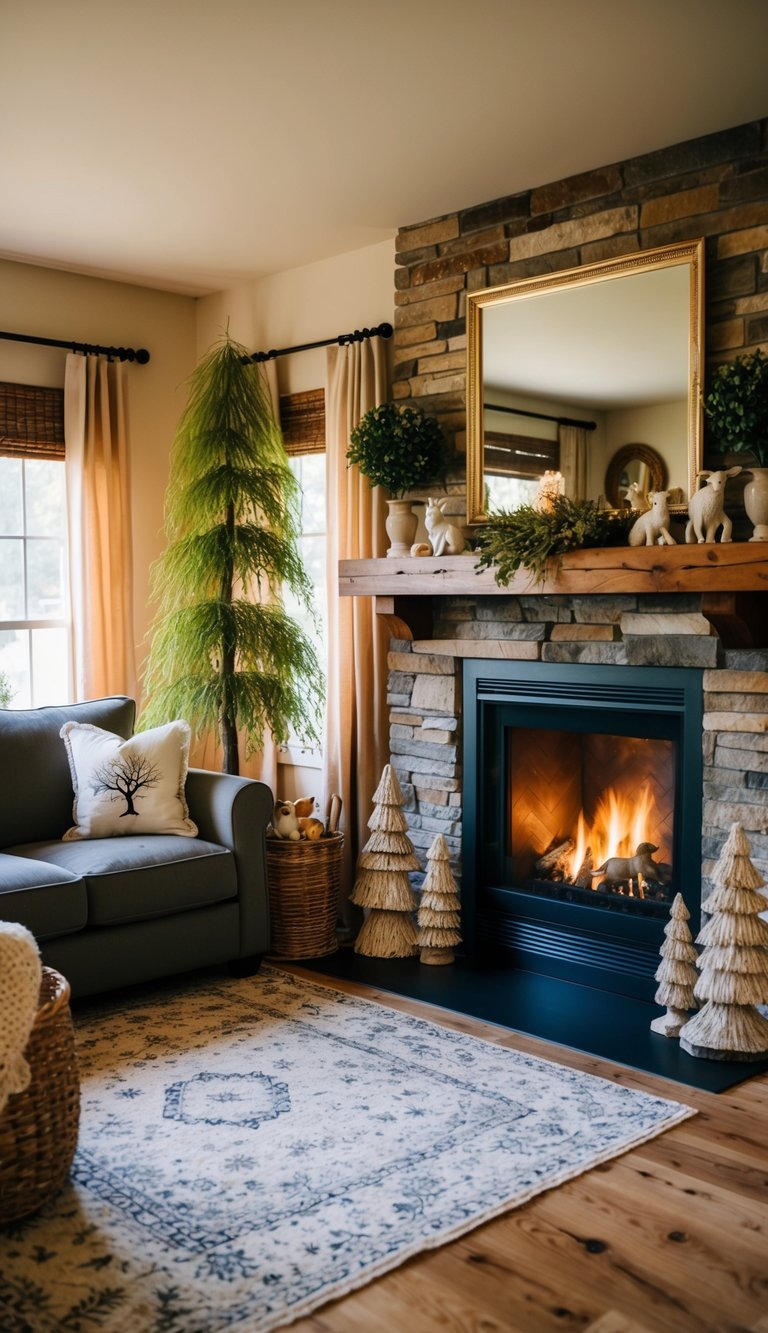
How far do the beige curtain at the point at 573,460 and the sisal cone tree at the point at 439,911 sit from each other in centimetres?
127

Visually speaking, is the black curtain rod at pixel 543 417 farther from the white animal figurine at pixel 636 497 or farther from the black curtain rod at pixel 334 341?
the black curtain rod at pixel 334 341

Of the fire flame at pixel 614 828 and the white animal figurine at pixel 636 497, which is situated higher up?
the white animal figurine at pixel 636 497

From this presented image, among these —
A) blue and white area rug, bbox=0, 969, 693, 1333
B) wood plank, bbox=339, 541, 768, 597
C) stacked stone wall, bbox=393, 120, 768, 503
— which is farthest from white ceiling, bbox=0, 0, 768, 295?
blue and white area rug, bbox=0, 969, 693, 1333

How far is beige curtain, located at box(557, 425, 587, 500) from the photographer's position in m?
3.90

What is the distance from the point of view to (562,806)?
4.29 meters

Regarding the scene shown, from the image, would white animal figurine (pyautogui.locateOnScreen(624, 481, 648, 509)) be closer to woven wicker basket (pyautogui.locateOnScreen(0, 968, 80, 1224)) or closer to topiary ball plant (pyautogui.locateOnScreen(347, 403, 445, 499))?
topiary ball plant (pyautogui.locateOnScreen(347, 403, 445, 499))

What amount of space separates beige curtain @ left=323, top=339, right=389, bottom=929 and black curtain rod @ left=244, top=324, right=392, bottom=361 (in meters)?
0.04

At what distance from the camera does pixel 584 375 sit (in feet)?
12.8

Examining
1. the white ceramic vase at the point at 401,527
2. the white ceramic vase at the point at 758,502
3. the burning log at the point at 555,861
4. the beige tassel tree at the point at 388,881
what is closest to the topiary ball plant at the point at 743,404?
the white ceramic vase at the point at 758,502

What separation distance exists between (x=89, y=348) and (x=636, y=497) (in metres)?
2.61

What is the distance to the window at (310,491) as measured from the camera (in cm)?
506

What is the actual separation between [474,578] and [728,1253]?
222 cm

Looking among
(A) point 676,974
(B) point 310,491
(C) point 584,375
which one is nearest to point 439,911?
(A) point 676,974

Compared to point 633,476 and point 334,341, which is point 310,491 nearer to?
point 334,341
